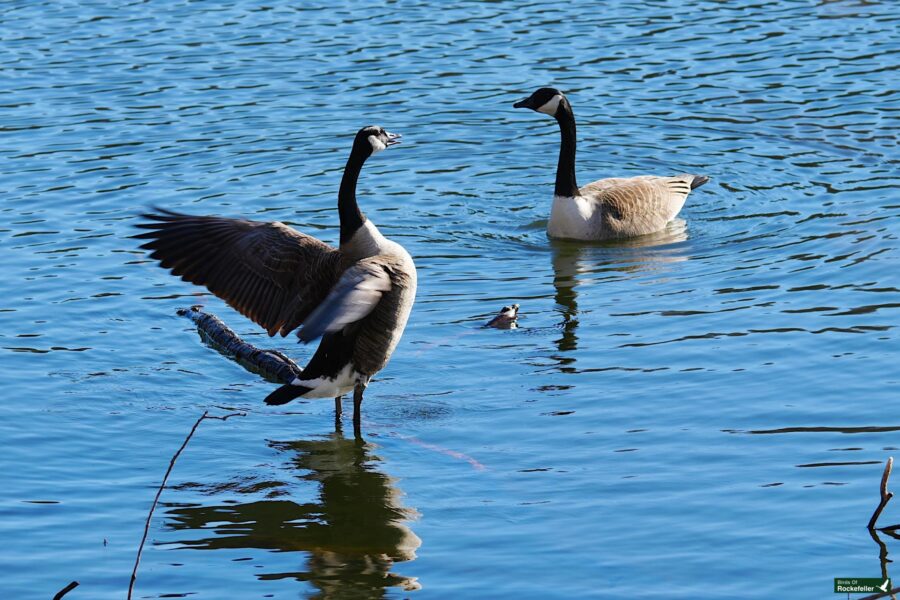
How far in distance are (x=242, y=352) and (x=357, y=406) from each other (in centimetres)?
178

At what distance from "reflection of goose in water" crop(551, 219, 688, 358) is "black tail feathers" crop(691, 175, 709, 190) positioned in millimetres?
456

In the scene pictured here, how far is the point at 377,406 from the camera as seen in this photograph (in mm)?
10453

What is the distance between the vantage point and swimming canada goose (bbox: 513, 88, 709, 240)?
14.5 m

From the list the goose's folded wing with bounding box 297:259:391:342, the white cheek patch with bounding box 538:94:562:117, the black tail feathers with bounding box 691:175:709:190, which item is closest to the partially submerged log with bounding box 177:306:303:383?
the goose's folded wing with bounding box 297:259:391:342

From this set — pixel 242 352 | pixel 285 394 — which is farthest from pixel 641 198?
pixel 285 394

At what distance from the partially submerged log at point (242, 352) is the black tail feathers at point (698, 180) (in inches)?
230

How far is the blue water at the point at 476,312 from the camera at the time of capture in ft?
26.5

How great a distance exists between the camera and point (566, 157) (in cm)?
1473

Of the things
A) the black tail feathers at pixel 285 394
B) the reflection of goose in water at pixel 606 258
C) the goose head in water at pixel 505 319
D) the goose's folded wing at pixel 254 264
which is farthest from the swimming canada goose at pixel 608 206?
the black tail feathers at pixel 285 394

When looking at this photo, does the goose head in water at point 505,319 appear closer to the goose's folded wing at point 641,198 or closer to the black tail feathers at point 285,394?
the black tail feathers at point 285,394

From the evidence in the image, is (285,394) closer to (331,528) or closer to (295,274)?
(295,274)

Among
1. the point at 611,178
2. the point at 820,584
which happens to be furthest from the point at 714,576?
the point at 611,178

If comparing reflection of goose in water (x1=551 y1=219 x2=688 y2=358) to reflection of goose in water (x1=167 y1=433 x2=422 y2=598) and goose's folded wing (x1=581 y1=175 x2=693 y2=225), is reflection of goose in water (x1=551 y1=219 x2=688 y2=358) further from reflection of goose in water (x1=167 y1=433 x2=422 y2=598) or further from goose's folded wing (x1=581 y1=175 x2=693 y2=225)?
reflection of goose in water (x1=167 y1=433 x2=422 y2=598)

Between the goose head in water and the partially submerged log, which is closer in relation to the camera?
the partially submerged log
